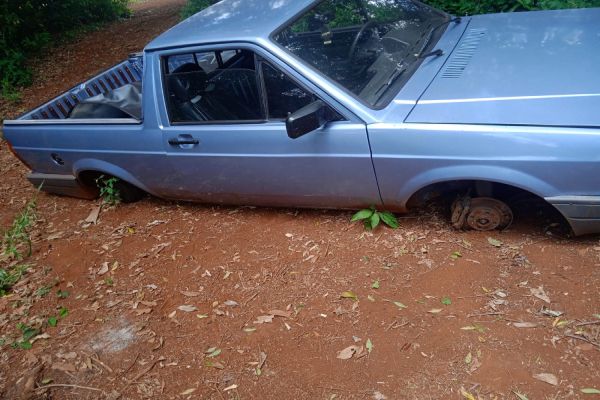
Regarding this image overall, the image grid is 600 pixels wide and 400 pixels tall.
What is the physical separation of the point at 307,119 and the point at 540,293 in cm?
173

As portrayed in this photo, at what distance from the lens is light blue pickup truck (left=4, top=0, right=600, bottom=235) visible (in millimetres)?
2672

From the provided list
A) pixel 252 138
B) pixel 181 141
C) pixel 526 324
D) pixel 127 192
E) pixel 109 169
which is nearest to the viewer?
pixel 526 324

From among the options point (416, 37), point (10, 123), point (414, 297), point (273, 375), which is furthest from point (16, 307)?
point (416, 37)

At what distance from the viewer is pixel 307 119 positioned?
9.28ft

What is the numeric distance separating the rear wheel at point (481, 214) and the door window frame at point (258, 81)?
37.3 inches

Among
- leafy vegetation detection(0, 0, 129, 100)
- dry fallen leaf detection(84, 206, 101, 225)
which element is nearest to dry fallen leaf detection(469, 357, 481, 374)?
dry fallen leaf detection(84, 206, 101, 225)

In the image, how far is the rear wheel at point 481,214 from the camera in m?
3.12

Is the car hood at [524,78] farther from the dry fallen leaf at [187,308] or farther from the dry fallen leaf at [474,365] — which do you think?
the dry fallen leaf at [187,308]

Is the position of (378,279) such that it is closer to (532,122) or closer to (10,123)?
(532,122)

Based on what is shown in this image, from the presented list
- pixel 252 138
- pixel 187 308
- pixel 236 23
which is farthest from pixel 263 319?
pixel 236 23

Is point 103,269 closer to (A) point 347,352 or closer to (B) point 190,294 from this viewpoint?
(B) point 190,294

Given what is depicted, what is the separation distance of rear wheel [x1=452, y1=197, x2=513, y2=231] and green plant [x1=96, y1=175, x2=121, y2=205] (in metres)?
3.06

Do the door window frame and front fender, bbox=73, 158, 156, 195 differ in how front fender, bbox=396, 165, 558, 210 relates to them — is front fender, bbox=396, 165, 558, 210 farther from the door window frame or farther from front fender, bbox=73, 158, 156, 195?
front fender, bbox=73, 158, 156, 195

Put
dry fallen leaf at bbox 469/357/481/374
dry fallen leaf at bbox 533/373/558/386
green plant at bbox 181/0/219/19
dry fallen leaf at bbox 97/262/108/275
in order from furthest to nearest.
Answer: green plant at bbox 181/0/219/19, dry fallen leaf at bbox 97/262/108/275, dry fallen leaf at bbox 469/357/481/374, dry fallen leaf at bbox 533/373/558/386
